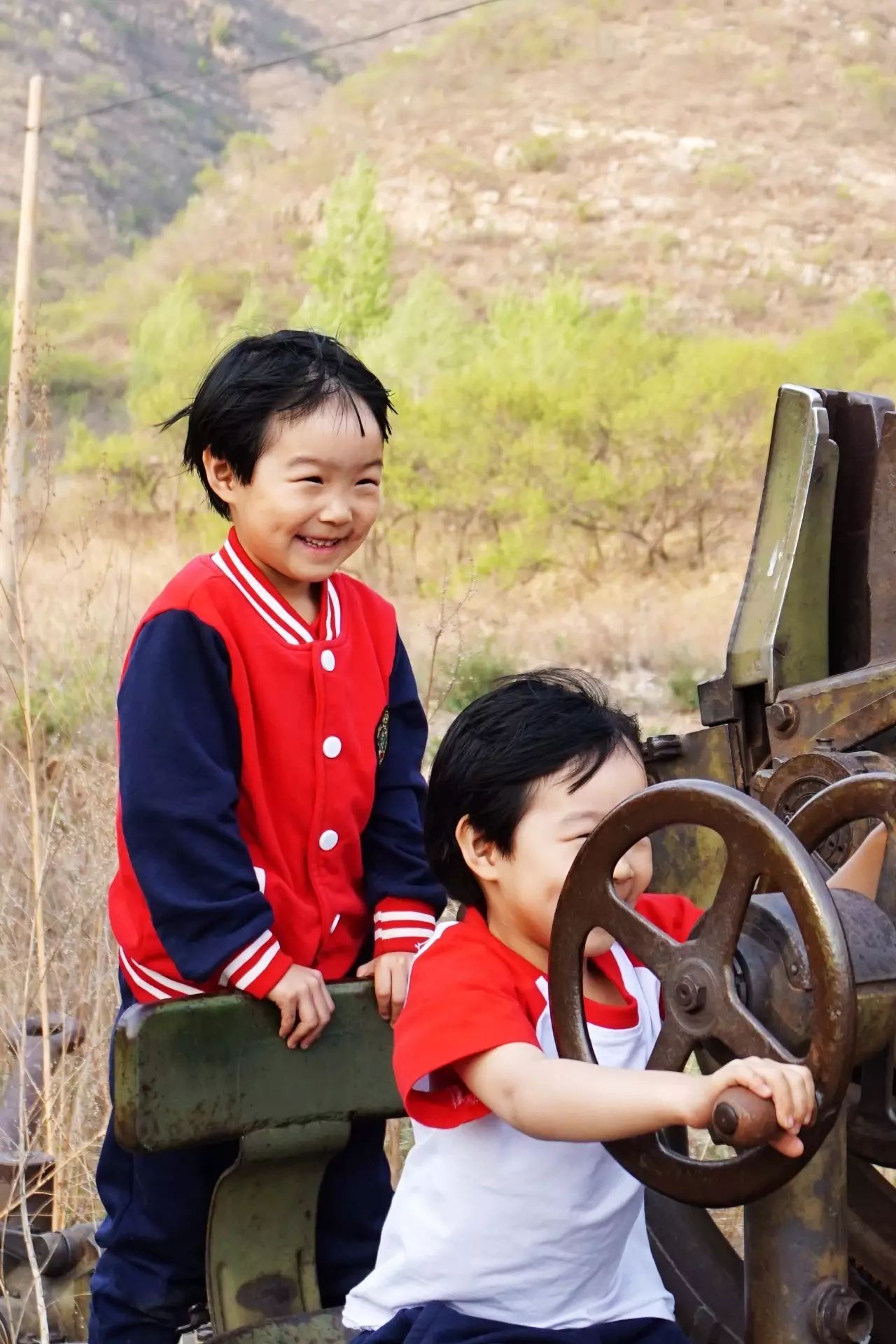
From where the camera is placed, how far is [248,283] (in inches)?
1239

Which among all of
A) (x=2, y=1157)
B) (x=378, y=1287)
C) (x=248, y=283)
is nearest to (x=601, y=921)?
(x=378, y=1287)

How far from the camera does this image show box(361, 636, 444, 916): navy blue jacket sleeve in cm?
236

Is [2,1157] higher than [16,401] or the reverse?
the reverse

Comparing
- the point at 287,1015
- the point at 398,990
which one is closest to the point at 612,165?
the point at 398,990

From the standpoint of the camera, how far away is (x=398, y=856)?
237 cm

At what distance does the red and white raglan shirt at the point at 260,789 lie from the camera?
2.12m

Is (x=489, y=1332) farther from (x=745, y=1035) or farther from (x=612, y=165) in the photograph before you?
(x=612, y=165)

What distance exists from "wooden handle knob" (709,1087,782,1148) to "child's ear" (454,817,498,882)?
1.54ft

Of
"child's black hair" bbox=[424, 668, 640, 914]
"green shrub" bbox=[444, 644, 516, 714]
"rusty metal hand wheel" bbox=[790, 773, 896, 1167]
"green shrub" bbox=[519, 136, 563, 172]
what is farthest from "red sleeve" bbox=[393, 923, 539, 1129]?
"green shrub" bbox=[519, 136, 563, 172]

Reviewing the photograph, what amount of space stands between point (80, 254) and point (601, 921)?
34.5m

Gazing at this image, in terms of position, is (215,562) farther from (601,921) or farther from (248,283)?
(248,283)

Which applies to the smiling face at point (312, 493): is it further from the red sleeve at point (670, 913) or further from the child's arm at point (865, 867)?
the child's arm at point (865, 867)

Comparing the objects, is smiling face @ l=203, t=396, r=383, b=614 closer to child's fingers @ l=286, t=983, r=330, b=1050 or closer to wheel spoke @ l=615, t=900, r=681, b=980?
child's fingers @ l=286, t=983, r=330, b=1050

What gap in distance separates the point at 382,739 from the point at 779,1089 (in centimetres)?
113
